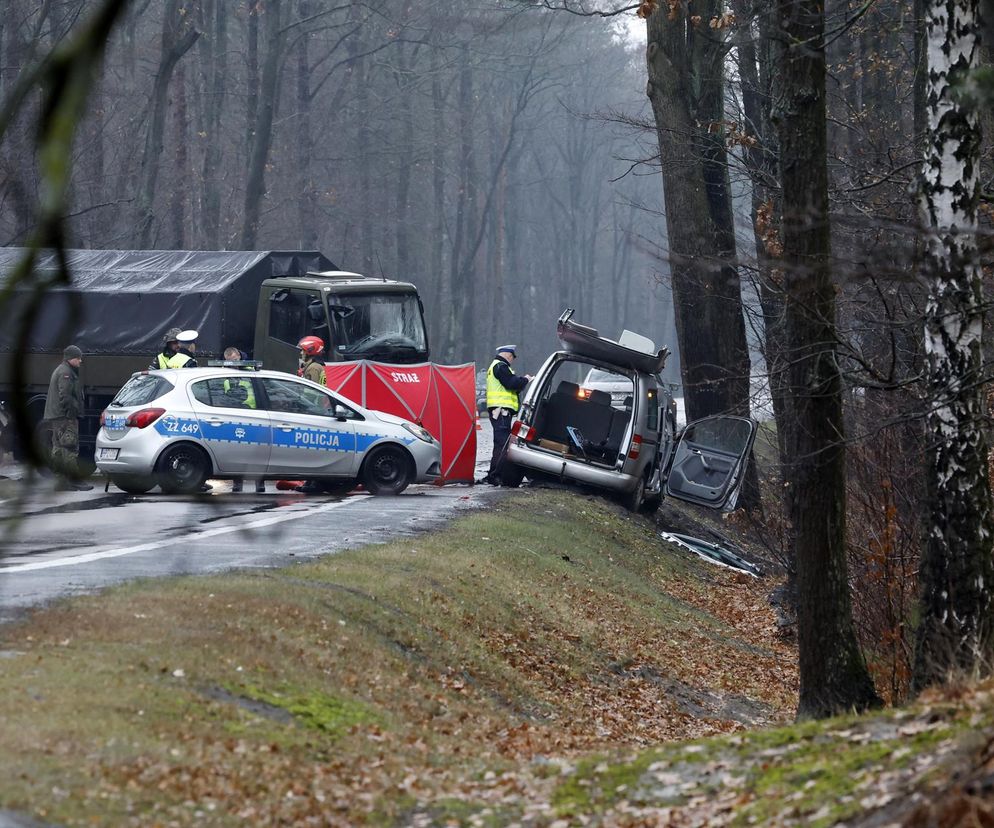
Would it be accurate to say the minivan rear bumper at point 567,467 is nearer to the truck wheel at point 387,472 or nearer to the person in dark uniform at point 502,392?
the person in dark uniform at point 502,392

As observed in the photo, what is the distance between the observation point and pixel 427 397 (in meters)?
22.9

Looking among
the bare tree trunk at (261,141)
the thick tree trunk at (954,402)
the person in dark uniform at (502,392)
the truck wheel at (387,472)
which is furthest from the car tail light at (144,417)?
the bare tree trunk at (261,141)

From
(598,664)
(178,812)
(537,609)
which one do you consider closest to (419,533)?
(537,609)

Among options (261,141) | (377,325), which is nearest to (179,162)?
(261,141)

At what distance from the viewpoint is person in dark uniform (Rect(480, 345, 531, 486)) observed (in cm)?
2303

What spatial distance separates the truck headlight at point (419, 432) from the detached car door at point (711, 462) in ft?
10.9

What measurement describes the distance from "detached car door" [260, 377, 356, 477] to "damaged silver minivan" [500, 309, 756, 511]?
2.86 metres

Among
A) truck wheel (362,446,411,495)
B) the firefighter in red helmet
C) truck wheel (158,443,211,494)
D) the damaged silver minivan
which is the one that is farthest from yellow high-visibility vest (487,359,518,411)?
truck wheel (158,443,211,494)

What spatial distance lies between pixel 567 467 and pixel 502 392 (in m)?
1.83

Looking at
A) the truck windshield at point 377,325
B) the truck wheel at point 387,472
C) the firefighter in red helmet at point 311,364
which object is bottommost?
the truck wheel at point 387,472

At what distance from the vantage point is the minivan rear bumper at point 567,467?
2219 cm

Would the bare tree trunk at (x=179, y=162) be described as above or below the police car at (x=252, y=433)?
above

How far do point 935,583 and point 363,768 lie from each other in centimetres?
419

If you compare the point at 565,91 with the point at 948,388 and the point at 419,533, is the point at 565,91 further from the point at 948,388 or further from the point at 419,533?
the point at 948,388
